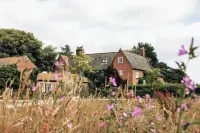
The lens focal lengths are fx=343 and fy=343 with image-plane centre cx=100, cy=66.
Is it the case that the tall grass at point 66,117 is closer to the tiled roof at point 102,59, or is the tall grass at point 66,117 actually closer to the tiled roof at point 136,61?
the tiled roof at point 136,61

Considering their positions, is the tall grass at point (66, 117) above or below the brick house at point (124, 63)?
below

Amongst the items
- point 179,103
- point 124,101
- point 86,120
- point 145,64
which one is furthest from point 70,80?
point 145,64

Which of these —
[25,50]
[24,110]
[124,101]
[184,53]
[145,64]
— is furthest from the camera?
[145,64]

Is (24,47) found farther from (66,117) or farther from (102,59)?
(66,117)

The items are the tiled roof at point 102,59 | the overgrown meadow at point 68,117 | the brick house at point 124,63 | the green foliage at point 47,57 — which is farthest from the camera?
the tiled roof at point 102,59

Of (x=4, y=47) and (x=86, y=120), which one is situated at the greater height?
(x=4, y=47)

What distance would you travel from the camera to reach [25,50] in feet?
181

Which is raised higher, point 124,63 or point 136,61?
point 136,61

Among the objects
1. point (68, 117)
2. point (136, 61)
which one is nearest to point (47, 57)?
point (136, 61)

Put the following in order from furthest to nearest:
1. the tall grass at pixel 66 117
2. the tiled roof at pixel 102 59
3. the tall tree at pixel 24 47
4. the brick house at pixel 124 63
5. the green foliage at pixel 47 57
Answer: the tiled roof at pixel 102 59 → the green foliage at pixel 47 57 → the brick house at pixel 124 63 → the tall tree at pixel 24 47 → the tall grass at pixel 66 117

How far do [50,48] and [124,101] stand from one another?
2105 inches

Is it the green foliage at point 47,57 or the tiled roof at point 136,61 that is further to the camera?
the tiled roof at point 136,61

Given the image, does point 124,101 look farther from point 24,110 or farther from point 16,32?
point 16,32

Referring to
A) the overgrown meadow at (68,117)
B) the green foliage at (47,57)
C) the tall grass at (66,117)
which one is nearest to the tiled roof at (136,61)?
the green foliage at (47,57)
